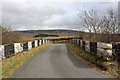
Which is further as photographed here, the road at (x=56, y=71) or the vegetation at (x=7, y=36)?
the vegetation at (x=7, y=36)

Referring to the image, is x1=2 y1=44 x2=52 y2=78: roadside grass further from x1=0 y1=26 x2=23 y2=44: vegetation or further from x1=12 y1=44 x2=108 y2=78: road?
x1=0 y1=26 x2=23 y2=44: vegetation

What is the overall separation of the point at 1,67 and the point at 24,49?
937 cm

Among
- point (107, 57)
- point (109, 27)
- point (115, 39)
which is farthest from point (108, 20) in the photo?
point (107, 57)

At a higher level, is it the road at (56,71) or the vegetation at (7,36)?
the vegetation at (7,36)

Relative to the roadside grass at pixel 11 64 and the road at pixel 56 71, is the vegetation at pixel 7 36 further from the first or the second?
the road at pixel 56 71

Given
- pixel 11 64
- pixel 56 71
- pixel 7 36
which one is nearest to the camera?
pixel 56 71

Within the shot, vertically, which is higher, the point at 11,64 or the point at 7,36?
the point at 7,36

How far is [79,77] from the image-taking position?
752 cm

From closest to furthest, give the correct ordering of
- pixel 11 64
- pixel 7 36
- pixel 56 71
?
1. pixel 56 71
2. pixel 11 64
3. pixel 7 36

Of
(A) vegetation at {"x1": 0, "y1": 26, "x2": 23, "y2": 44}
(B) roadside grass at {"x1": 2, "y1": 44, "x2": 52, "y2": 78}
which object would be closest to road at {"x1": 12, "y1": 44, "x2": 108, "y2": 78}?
(B) roadside grass at {"x1": 2, "y1": 44, "x2": 52, "y2": 78}

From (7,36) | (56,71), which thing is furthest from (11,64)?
(7,36)

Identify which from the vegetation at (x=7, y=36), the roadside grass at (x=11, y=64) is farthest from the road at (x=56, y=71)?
the vegetation at (x=7, y=36)

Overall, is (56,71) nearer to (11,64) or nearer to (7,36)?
(11,64)

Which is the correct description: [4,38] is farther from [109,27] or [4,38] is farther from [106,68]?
[106,68]
